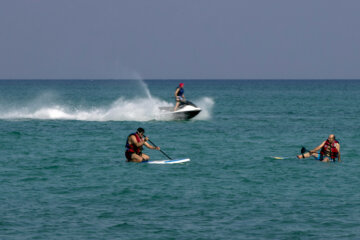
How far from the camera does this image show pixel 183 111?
41531 millimetres

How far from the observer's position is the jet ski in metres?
41.5

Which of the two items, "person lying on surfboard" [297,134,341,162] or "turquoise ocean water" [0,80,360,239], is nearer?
"turquoise ocean water" [0,80,360,239]

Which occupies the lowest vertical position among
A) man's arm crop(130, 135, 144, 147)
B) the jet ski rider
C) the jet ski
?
man's arm crop(130, 135, 144, 147)

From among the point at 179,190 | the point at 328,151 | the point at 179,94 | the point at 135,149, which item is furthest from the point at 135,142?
the point at 179,94

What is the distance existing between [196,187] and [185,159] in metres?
5.47

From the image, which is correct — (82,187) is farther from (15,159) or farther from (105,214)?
(15,159)

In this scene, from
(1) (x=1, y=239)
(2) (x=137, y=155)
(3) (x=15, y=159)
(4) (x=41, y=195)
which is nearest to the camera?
(1) (x=1, y=239)

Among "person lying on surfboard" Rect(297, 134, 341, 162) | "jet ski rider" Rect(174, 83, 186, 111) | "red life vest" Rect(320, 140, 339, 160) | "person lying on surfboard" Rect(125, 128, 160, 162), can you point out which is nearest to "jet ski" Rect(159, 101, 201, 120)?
"jet ski rider" Rect(174, 83, 186, 111)

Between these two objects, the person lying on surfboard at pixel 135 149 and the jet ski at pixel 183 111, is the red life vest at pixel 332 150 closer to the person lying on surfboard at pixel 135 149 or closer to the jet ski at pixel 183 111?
the person lying on surfboard at pixel 135 149

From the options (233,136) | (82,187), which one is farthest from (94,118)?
(82,187)

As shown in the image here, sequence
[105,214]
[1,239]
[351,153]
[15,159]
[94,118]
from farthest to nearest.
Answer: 1. [94,118]
2. [351,153]
3. [15,159]
4. [105,214]
5. [1,239]

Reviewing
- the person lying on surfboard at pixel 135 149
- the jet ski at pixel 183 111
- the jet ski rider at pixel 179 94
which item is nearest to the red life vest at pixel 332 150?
the person lying on surfboard at pixel 135 149

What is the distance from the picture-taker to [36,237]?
552 inches

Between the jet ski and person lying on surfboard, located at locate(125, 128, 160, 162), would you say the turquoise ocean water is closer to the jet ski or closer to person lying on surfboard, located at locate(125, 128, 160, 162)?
person lying on surfboard, located at locate(125, 128, 160, 162)
